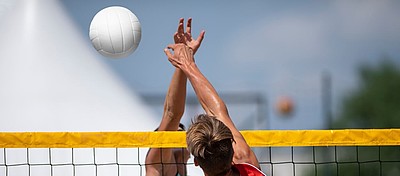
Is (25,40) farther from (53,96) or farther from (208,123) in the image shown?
(208,123)

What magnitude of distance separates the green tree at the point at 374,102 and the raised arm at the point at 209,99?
36.1 feet

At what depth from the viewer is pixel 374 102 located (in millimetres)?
14430

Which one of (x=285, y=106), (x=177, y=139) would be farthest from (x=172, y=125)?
(x=285, y=106)

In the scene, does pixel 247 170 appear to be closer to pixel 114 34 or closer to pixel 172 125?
pixel 172 125

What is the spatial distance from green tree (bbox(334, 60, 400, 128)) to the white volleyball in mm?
9010

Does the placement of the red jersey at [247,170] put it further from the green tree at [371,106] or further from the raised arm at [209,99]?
the green tree at [371,106]

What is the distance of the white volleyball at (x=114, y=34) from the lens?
4.96m

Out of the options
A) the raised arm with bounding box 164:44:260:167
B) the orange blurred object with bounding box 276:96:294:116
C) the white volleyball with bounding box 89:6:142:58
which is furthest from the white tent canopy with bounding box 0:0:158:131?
the raised arm with bounding box 164:44:260:167

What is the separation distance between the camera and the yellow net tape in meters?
4.12

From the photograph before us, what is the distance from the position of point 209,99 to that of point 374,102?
11902 millimetres

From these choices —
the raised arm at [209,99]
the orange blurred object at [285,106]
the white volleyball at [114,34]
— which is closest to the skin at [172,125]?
the raised arm at [209,99]

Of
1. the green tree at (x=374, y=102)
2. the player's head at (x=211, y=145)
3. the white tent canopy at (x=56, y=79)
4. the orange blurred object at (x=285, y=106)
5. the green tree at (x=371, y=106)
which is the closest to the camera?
the player's head at (x=211, y=145)

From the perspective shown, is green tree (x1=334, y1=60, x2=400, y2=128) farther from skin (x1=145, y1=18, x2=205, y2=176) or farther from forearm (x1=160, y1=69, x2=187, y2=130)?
forearm (x1=160, y1=69, x2=187, y2=130)

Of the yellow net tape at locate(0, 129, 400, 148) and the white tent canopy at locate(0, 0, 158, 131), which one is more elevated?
the white tent canopy at locate(0, 0, 158, 131)
